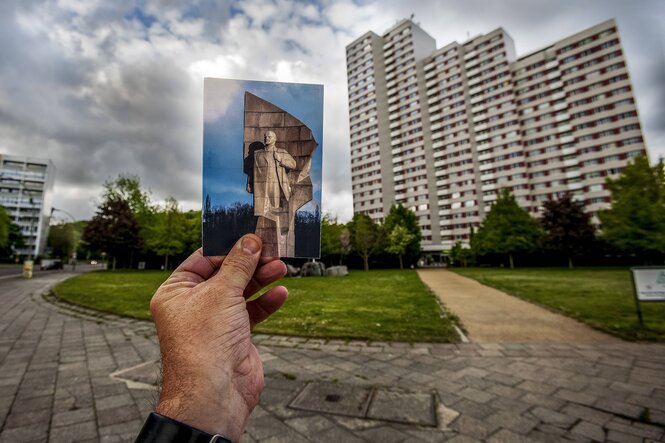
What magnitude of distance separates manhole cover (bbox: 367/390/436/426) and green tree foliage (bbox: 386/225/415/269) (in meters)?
37.1

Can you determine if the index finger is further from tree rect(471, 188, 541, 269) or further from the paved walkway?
tree rect(471, 188, 541, 269)

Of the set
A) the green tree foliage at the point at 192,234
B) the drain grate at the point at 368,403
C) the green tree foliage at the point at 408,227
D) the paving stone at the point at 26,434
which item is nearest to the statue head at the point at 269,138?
the drain grate at the point at 368,403

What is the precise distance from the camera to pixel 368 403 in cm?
318

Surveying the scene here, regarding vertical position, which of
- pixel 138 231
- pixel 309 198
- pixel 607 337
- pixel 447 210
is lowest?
pixel 607 337

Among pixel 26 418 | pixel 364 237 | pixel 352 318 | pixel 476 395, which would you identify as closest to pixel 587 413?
pixel 476 395

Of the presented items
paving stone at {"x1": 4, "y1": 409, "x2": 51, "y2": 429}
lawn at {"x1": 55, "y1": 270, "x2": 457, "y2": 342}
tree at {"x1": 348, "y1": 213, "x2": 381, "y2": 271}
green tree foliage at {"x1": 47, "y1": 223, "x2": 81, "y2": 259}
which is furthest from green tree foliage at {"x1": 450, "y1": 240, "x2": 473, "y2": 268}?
green tree foliage at {"x1": 47, "y1": 223, "x2": 81, "y2": 259}

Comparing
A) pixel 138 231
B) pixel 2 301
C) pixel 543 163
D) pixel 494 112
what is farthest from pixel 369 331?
pixel 494 112

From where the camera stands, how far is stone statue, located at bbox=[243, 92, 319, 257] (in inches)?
61.4

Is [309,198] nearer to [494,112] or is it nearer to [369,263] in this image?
[369,263]

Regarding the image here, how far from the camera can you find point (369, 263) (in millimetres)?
41562

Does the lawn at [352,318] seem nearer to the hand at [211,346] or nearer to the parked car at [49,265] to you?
the hand at [211,346]

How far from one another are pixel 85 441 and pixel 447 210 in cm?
7139

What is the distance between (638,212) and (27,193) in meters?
117

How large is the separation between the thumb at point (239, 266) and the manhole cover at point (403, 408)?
2.36 meters
